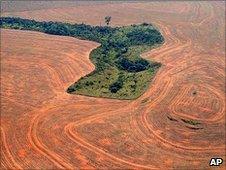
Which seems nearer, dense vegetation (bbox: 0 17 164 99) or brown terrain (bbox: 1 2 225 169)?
brown terrain (bbox: 1 2 225 169)

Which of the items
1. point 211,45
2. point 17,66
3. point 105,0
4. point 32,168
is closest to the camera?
point 32,168

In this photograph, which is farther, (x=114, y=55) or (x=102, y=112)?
(x=114, y=55)

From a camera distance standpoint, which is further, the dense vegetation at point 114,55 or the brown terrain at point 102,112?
the dense vegetation at point 114,55

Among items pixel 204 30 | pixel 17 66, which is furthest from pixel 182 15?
pixel 17 66

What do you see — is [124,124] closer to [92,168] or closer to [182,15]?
[92,168]
